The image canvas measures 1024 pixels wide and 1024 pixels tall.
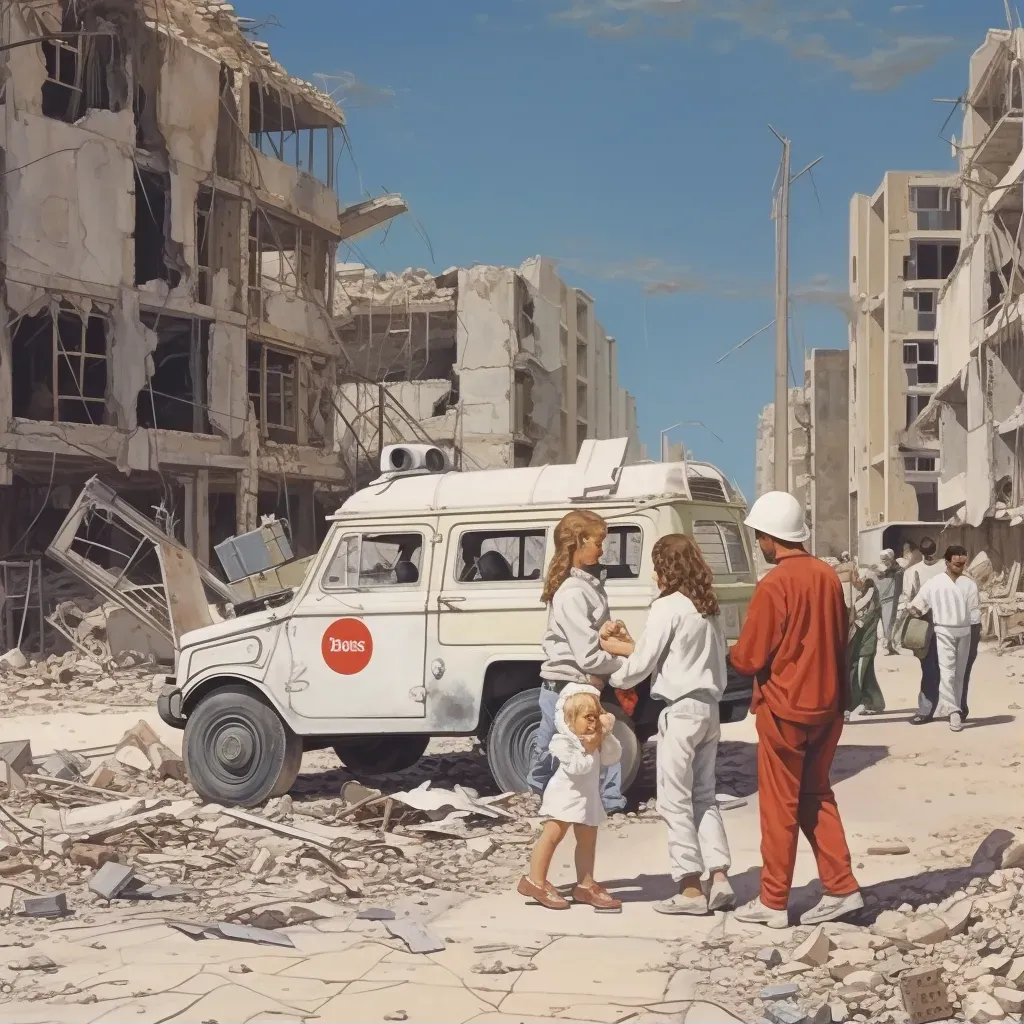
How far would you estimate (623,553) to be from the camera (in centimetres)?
1009

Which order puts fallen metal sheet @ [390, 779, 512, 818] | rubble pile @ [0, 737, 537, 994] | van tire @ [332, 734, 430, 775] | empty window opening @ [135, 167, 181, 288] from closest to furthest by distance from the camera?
rubble pile @ [0, 737, 537, 994], fallen metal sheet @ [390, 779, 512, 818], van tire @ [332, 734, 430, 775], empty window opening @ [135, 167, 181, 288]

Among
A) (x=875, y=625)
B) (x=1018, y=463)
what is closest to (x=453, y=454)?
(x=1018, y=463)

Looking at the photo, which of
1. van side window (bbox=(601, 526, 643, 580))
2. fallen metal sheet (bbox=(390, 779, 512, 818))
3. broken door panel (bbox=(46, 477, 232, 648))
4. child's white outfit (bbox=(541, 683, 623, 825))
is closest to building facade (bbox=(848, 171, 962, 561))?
broken door panel (bbox=(46, 477, 232, 648))

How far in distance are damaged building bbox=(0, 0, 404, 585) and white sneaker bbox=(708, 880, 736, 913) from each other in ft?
62.9

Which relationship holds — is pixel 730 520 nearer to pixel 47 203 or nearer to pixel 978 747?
pixel 978 747

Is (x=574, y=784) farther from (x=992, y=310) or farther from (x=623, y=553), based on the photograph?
(x=992, y=310)

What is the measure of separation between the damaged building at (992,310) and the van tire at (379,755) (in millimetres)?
22199

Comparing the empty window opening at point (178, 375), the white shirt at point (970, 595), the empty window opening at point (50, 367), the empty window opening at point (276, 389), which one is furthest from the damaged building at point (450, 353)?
the white shirt at point (970, 595)

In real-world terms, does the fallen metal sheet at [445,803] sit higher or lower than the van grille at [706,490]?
lower

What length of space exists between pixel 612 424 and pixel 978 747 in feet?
185

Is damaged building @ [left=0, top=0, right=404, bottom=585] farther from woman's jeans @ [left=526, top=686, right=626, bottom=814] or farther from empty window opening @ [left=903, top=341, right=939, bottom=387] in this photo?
empty window opening @ [left=903, top=341, right=939, bottom=387]

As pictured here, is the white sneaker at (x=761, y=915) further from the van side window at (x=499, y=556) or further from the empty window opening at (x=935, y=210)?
the empty window opening at (x=935, y=210)

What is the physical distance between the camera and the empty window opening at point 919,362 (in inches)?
2125

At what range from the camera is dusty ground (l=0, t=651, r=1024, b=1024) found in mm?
5387
